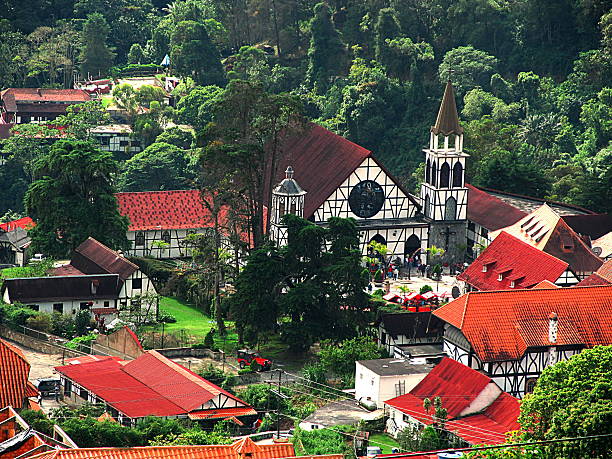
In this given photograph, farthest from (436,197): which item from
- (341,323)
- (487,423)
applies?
(487,423)

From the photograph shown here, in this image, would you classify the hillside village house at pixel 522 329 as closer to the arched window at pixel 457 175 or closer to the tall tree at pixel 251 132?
the tall tree at pixel 251 132

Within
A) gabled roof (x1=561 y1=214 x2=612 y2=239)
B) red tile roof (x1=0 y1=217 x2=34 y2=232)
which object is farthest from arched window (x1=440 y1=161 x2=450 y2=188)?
red tile roof (x1=0 y1=217 x2=34 y2=232)

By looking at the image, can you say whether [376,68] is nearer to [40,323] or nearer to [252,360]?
[40,323]

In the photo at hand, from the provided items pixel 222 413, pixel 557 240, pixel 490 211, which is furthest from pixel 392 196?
pixel 222 413

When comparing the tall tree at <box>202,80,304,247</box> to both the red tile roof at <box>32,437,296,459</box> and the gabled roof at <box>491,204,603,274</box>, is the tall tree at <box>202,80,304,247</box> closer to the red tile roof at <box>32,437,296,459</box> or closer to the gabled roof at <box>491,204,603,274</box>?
the gabled roof at <box>491,204,603,274</box>

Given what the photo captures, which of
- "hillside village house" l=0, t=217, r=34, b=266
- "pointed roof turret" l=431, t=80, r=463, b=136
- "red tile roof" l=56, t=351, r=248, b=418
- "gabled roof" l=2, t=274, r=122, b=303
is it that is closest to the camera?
"red tile roof" l=56, t=351, r=248, b=418

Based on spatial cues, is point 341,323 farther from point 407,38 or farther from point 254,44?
point 254,44

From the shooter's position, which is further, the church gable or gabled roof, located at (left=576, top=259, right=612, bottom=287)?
the church gable
